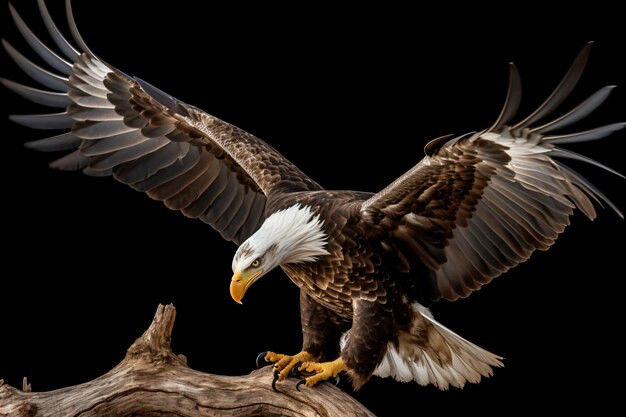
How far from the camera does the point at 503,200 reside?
5801 millimetres

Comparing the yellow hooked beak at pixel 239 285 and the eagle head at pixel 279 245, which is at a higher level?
the eagle head at pixel 279 245

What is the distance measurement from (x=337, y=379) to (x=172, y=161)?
1.97 m

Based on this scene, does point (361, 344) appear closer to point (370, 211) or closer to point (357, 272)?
point (357, 272)

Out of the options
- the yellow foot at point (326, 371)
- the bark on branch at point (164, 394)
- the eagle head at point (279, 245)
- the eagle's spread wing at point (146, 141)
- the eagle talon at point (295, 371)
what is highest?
the eagle's spread wing at point (146, 141)

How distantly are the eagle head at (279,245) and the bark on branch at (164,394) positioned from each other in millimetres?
690

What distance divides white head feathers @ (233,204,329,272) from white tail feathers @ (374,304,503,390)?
81 cm

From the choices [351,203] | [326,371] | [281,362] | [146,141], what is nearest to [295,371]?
[281,362]

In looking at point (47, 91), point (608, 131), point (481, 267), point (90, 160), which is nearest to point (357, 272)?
point (481, 267)

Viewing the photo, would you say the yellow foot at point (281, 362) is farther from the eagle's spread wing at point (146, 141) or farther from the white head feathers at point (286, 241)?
the eagle's spread wing at point (146, 141)

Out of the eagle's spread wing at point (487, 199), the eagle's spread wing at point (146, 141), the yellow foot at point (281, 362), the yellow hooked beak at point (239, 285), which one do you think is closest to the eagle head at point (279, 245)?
the yellow hooked beak at point (239, 285)

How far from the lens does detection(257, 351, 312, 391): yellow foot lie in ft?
19.9

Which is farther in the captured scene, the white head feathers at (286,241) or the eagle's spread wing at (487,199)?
the white head feathers at (286,241)

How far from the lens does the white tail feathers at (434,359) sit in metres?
6.16

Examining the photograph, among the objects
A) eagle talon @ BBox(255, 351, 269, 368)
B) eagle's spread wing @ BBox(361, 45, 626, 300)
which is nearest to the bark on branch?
eagle talon @ BBox(255, 351, 269, 368)
